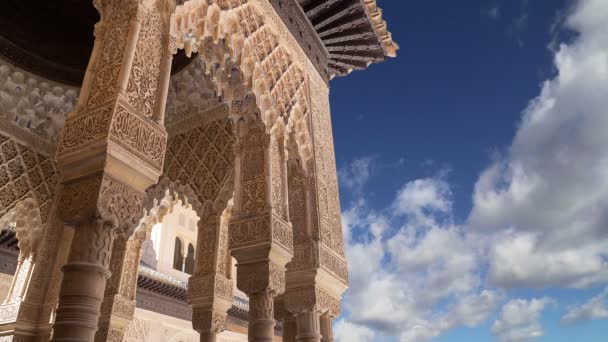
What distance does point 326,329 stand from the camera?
5387mm

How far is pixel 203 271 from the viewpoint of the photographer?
6.00m

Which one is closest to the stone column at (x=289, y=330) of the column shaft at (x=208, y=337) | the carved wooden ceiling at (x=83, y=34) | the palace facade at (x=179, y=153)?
the palace facade at (x=179, y=153)

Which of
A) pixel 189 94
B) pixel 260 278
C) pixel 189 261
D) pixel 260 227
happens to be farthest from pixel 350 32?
pixel 189 261

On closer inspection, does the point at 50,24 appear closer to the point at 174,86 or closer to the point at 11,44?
the point at 11,44

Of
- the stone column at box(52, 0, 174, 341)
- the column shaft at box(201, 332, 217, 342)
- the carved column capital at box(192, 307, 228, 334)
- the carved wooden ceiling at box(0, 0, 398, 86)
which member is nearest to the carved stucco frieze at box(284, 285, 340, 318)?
the carved column capital at box(192, 307, 228, 334)

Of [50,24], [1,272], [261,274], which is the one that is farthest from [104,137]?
[1,272]

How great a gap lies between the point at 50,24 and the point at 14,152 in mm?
1942

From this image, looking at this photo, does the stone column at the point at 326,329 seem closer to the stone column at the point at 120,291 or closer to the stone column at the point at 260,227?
the stone column at the point at 260,227

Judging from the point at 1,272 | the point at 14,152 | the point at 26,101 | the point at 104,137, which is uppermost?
the point at 26,101

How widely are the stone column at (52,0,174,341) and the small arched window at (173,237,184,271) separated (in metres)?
11.4

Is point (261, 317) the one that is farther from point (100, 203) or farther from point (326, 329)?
point (100, 203)

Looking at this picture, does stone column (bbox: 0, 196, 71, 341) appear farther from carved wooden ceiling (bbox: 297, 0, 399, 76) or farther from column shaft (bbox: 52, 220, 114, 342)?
carved wooden ceiling (bbox: 297, 0, 399, 76)

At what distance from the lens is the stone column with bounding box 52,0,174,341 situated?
8.33ft

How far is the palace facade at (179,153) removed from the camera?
287 cm
